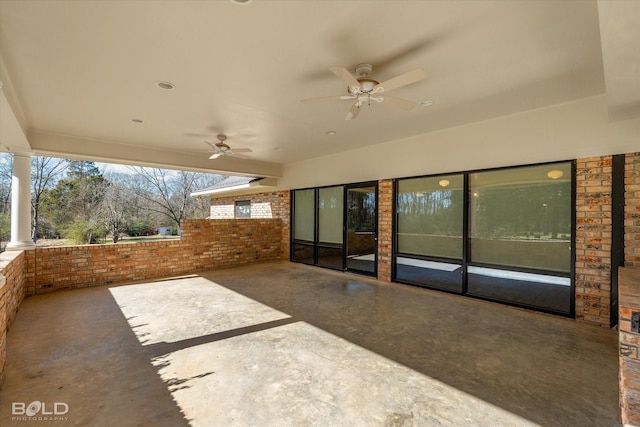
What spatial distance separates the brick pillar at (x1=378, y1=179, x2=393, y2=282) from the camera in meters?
6.12

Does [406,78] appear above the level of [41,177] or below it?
below

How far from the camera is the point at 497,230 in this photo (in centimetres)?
471

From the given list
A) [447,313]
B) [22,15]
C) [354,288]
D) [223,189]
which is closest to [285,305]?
[354,288]

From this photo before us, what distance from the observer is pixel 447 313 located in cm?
417

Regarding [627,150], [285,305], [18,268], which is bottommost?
[285,305]

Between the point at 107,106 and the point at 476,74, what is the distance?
4.98 meters

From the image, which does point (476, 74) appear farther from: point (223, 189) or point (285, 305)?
point (223, 189)

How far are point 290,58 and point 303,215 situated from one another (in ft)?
19.3

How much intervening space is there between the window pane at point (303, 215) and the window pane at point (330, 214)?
1.20 feet

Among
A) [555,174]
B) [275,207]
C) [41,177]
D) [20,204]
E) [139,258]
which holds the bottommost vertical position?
[139,258]

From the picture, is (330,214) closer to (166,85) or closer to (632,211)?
(166,85)

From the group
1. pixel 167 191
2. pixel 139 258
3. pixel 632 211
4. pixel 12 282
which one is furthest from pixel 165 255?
pixel 167 191

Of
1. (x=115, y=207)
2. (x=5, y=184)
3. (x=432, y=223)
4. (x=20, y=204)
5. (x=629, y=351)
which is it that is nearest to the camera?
(x=629, y=351)

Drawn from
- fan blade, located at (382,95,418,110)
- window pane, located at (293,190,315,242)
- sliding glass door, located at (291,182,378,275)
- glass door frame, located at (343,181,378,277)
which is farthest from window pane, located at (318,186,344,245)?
fan blade, located at (382,95,418,110)
